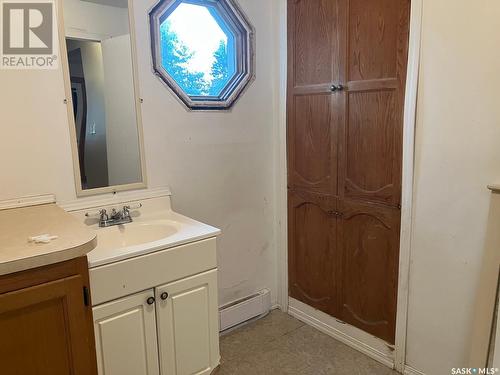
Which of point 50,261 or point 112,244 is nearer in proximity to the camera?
point 50,261

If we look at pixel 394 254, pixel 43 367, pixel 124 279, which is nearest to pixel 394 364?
pixel 394 254

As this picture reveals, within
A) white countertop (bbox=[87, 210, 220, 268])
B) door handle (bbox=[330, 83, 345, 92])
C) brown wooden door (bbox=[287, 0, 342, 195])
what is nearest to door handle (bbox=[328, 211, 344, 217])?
brown wooden door (bbox=[287, 0, 342, 195])

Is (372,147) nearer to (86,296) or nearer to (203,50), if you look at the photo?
(203,50)

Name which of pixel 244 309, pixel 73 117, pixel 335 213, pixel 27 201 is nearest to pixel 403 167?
pixel 335 213

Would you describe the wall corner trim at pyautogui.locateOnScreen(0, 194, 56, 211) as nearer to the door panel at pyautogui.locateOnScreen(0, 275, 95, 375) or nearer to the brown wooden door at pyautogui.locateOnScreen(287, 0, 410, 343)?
the door panel at pyautogui.locateOnScreen(0, 275, 95, 375)

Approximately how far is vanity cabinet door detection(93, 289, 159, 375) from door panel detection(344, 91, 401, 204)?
1.20 metres

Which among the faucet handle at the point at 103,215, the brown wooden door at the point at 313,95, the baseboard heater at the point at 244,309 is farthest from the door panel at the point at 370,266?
the faucet handle at the point at 103,215

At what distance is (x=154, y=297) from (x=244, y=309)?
1.04m

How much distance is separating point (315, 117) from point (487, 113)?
88 centimetres

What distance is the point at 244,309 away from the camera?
244 centimetres

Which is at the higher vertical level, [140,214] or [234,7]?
[234,7]

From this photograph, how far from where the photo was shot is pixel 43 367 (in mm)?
1159

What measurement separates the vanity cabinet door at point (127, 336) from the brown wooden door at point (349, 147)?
1.14 meters

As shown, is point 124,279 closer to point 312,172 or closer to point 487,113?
point 312,172
